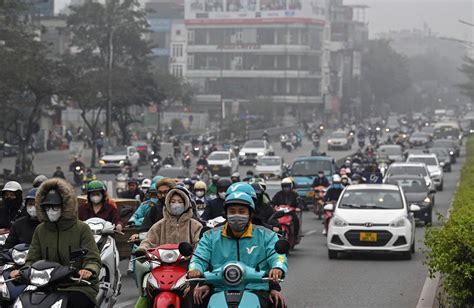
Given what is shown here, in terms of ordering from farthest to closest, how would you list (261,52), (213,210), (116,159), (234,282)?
(261,52), (116,159), (213,210), (234,282)

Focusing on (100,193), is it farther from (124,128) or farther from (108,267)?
(124,128)

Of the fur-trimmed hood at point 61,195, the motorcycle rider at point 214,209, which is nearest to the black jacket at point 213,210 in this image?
the motorcycle rider at point 214,209

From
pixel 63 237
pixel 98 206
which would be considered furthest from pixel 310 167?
pixel 63 237

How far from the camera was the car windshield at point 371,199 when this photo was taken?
24078 mm

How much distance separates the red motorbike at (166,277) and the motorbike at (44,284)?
1.36m

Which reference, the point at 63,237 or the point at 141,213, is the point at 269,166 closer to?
the point at 141,213

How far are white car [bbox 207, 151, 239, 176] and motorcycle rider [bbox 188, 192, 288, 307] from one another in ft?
182

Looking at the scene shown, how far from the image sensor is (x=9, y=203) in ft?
48.2

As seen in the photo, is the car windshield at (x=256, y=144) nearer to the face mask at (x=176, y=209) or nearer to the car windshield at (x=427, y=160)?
the car windshield at (x=427, y=160)

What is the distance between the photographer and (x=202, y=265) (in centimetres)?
973

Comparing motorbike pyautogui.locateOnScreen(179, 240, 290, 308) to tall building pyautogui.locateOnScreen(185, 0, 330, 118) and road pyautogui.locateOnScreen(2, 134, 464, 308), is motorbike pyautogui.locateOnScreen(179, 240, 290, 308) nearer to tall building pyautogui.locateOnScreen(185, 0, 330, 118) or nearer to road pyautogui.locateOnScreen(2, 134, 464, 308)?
road pyautogui.locateOnScreen(2, 134, 464, 308)

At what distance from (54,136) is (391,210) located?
2743 inches

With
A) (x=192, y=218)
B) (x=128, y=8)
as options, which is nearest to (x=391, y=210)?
(x=192, y=218)

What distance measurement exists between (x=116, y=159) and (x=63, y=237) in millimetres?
58366
